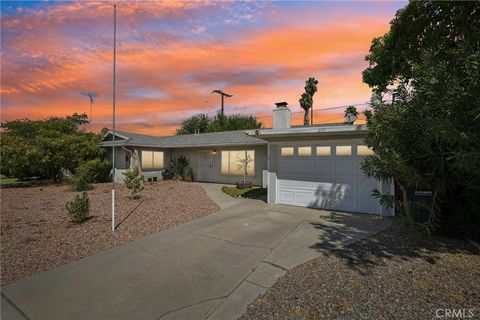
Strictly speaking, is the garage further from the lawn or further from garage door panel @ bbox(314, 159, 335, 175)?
the lawn

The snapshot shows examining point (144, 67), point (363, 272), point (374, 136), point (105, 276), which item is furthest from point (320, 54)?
point (105, 276)

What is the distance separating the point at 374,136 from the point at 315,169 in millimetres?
3420

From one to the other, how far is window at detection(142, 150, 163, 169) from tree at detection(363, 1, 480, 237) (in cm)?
1520

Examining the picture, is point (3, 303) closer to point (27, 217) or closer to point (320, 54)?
point (27, 217)

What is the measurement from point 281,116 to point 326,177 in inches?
111

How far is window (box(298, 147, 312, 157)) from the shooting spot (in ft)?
29.8

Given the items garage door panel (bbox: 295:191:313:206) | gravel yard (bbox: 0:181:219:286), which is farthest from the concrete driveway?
garage door panel (bbox: 295:191:313:206)

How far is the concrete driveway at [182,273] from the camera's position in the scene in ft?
10.3

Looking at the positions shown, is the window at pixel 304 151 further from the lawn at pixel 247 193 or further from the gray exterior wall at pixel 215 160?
the gray exterior wall at pixel 215 160

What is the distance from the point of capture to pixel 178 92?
1370 cm

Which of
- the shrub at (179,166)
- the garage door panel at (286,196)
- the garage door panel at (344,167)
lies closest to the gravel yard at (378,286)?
the garage door panel at (344,167)

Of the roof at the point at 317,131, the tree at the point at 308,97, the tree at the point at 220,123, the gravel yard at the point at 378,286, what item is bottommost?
the gravel yard at the point at 378,286

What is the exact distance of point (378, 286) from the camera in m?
3.44

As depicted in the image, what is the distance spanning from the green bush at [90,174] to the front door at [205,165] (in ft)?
21.7
